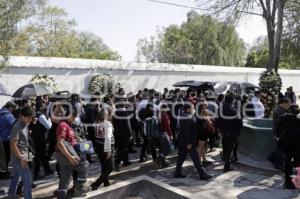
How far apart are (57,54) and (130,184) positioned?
3529 centimetres

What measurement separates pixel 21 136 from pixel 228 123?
4.30 metres

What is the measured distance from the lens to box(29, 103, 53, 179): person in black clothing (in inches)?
309

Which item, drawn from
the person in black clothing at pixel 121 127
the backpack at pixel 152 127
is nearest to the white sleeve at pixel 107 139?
the person in black clothing at pixel 121 127

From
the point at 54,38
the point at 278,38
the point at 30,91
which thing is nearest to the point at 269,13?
the point at 278,38

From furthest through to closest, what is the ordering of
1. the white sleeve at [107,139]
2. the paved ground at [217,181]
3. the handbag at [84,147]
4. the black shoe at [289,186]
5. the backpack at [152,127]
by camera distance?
the backpack at [152,127]
the black shoe at [289,186]
the paved ground at [217,181]
the white sleeve at [107,139]
the handbag at [84,147]

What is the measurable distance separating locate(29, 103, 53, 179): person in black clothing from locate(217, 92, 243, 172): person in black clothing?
3568mm

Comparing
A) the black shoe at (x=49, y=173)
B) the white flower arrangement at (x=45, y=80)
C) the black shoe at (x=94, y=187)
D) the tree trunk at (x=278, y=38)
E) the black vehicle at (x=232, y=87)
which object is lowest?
the black shoe at (x=49, y=173)

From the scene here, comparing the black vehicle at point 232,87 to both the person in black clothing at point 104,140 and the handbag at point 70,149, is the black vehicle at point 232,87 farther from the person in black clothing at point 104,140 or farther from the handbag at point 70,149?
the handbag at point 70,149

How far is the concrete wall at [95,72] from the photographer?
14883mm

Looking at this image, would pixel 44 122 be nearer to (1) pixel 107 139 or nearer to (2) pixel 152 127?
(1) pixel 107 139

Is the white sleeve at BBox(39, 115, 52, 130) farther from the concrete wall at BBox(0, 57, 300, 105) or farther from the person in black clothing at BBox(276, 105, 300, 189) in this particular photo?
the concrete wall at BBox(0, 57, 300, 105)

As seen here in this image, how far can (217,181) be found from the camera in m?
8.08

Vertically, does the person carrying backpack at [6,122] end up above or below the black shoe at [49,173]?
above

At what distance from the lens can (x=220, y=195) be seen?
7.22m
